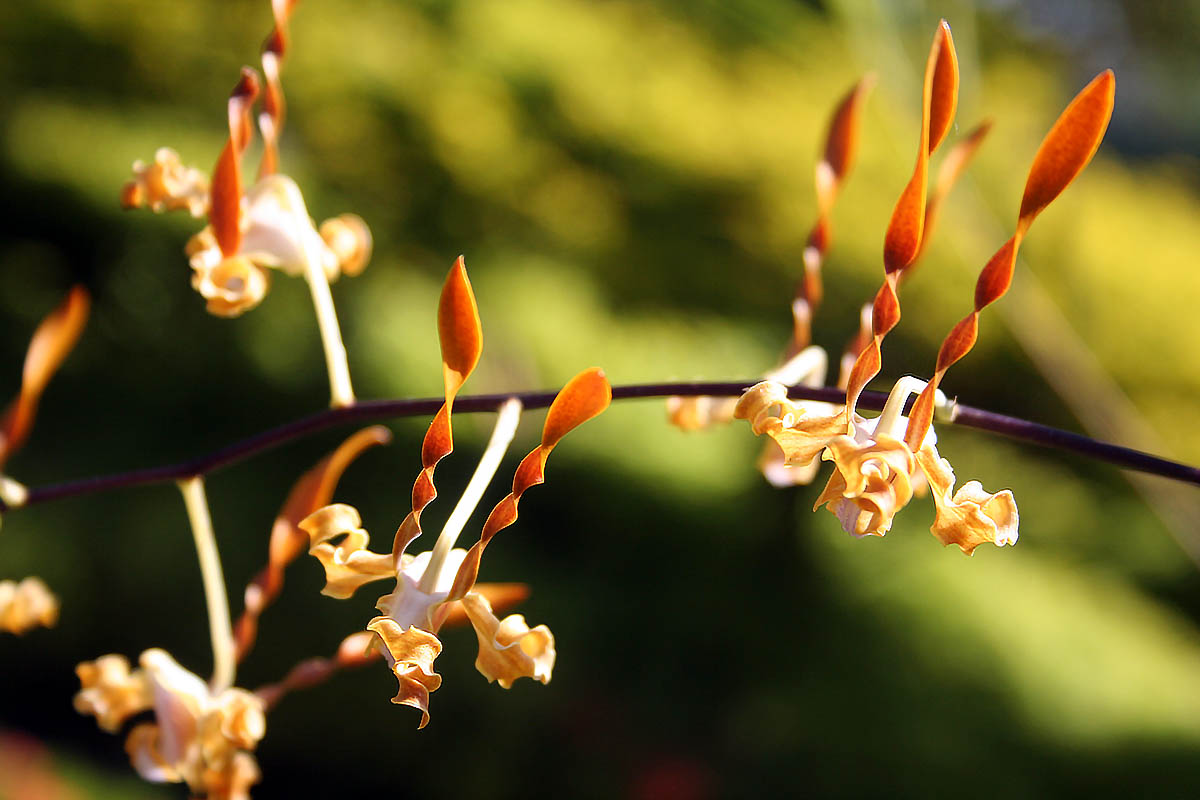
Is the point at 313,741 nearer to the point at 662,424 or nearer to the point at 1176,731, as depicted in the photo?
the point at 662,424

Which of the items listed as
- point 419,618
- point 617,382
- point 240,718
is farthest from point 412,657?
point 617,382

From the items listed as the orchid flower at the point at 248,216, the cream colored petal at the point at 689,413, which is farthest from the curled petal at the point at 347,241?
the cream colored petal at the point at 689,413

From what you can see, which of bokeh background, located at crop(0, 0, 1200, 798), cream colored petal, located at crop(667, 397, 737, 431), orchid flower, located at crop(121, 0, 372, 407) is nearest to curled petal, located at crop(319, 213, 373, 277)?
orchid flower, located at crop(121, 0, 372, 407)

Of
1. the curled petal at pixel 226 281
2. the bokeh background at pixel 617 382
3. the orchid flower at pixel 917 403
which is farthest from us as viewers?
the bokeh background at pixel 617 382

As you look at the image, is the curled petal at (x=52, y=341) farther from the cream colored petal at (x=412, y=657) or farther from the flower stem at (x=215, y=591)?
the cream colored petal at (x=412, y=657)

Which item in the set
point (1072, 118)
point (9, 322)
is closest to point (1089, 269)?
point (1072, 118)

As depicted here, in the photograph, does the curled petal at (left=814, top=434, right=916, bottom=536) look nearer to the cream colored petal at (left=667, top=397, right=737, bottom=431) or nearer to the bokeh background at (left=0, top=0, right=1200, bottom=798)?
the cream colored petal at (left=667, top=397, right=737, bottom=431)

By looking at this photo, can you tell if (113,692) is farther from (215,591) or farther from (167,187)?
(167,187)
